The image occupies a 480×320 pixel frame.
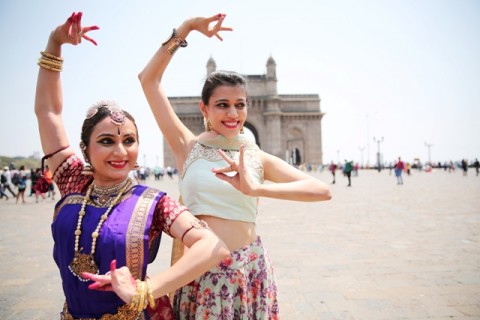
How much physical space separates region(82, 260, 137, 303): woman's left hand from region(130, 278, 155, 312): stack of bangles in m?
0.01

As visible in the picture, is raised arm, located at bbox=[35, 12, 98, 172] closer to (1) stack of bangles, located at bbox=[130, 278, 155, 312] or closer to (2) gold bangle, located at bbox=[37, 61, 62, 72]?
(2) gold bangle, located at bbox=[37, 61, 62, 72]

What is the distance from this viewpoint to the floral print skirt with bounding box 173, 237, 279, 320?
1755mm

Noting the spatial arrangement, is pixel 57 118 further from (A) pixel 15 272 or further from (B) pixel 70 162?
(A) pixel 15 272

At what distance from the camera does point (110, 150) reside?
1630 millimetres

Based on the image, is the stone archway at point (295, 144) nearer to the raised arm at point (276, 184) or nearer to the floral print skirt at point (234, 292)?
the raised arm at point (276, 184)

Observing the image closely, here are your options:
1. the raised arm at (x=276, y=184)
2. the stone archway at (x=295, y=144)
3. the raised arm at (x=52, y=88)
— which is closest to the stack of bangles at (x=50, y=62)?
the raised arm at (x=52, y=88)

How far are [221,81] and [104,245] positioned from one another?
1.03 meters

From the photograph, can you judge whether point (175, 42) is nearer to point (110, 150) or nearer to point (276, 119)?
point (110, 150)

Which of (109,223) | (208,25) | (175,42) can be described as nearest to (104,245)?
(109,223)

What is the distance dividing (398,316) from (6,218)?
11673 mm

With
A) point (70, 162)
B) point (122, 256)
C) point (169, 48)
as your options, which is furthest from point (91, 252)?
point (169, 48)

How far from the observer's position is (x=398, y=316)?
3.43 m

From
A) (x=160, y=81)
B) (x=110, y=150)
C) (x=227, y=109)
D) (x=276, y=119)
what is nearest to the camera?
(x=110, y=150)

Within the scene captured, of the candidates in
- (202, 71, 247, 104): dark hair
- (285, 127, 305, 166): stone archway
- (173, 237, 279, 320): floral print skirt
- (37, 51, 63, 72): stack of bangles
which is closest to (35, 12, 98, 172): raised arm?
(37, 51, 63, 72): stack of bangles
